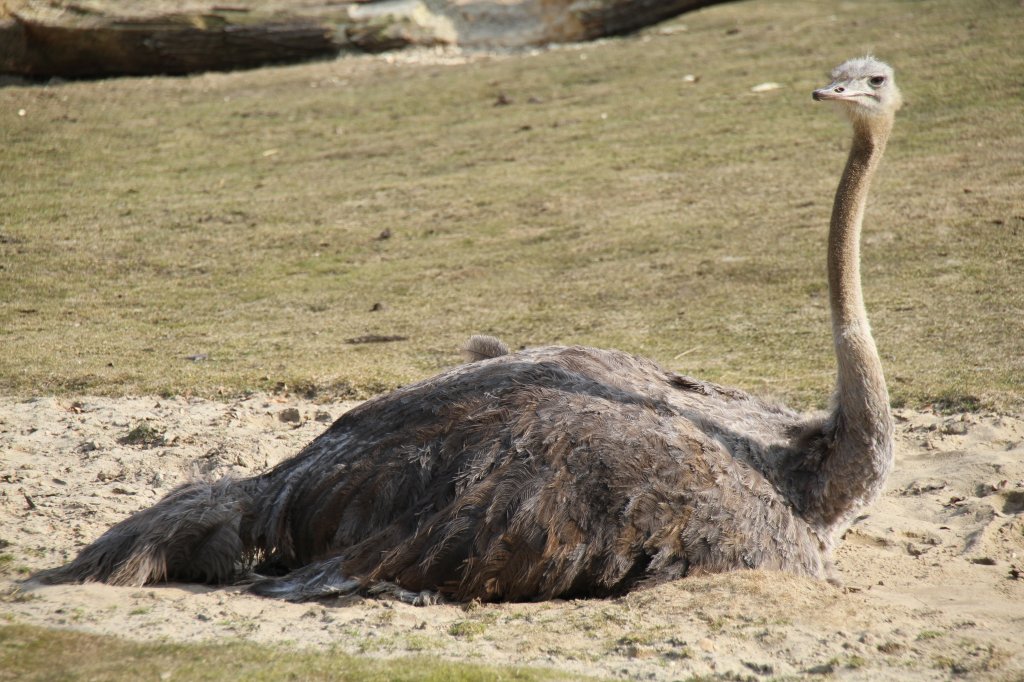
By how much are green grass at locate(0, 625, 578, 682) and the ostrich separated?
63 centimetres

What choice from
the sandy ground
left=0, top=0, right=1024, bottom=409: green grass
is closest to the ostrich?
the sandy ground

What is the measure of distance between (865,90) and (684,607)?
2.30 metres

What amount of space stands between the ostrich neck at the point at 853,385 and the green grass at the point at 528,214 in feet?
6.31

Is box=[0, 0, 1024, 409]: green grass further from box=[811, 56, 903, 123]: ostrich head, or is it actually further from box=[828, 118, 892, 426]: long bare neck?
box=[811, 56, 903, 123]: ostrich head

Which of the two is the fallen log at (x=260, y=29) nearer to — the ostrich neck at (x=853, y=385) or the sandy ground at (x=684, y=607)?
the sandy ground at (x=684, y=607)

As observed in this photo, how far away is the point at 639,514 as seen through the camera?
14.8 ft

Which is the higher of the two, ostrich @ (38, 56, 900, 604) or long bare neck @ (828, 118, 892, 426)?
long bare neck @ (828, 118, 892, 426)

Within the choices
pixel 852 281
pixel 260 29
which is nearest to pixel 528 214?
pixel 260 29

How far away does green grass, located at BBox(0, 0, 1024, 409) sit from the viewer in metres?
7.93

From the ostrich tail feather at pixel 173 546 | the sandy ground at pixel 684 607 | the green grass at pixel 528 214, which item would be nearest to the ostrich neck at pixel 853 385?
the sandy ground at pixel 684 607

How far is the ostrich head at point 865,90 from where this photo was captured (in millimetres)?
4934

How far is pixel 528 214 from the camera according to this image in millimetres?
11273

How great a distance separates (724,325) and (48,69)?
10.4 meters

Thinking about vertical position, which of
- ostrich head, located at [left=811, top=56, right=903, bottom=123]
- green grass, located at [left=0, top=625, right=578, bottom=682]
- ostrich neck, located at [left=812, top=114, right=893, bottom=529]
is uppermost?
ostrich head, located at [left=811, top=56, right=903, bottom=123]
